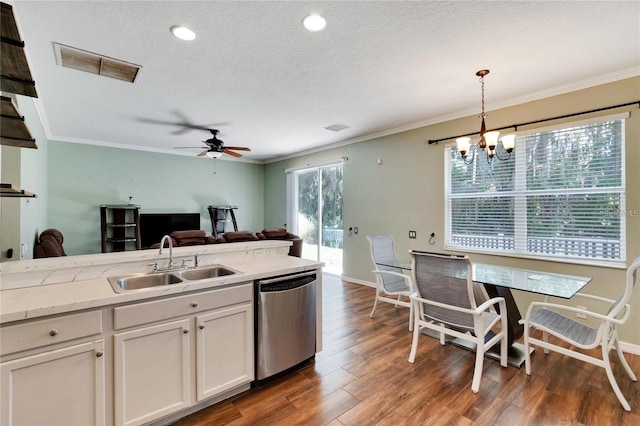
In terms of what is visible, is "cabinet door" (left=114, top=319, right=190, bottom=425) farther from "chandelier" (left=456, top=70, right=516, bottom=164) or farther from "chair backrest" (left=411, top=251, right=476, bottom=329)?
"chandelier" (left=456, top=70, right=516, bottom=164)

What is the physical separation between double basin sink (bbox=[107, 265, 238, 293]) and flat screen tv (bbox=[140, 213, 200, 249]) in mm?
4607

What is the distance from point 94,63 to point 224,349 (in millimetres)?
2830

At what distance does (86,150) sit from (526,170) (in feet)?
24.4

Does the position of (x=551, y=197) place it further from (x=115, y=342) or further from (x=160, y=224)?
(x=160, y=224)

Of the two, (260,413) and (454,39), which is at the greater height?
(454,39)

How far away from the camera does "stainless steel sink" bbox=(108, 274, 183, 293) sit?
2046 millimetres

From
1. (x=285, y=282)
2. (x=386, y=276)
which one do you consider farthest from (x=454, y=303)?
(x=285, y=282)

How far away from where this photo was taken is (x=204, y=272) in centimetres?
242

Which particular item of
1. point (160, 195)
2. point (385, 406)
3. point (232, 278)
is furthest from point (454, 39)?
point (160, 195)

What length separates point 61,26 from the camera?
215 cm

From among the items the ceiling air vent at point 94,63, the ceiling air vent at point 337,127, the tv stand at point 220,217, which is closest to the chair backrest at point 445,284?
the ceiling air vent at point 337,127

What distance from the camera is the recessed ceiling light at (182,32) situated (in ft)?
7.08

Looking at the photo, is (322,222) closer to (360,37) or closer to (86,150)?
(360,37)

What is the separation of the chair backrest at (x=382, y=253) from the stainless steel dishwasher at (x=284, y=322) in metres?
1.32
